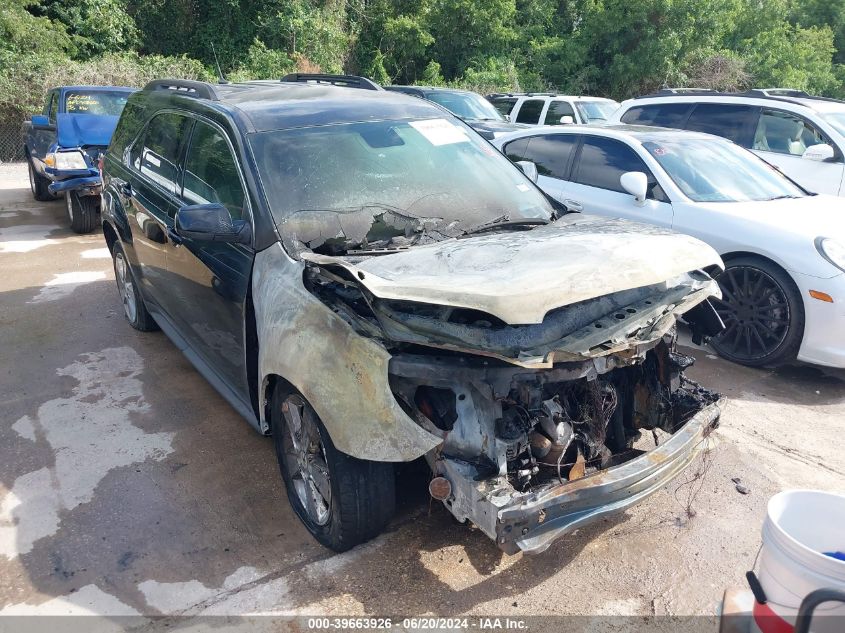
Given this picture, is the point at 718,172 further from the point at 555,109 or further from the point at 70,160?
the point at 70,160

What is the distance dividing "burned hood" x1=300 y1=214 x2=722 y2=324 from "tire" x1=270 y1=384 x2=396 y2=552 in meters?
0.71

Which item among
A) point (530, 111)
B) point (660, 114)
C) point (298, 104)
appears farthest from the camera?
point (530, 111)

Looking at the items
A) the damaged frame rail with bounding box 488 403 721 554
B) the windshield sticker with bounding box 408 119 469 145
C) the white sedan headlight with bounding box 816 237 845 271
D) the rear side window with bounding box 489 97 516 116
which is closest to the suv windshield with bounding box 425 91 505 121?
the rear side window with bounding box 489 97 516 116

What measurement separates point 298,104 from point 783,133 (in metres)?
7.15

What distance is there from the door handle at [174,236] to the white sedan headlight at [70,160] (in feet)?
18.8

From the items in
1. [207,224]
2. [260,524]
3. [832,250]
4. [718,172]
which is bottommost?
[260,524]

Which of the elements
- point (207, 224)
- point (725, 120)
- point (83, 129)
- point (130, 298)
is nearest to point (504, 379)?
point (207, 224)

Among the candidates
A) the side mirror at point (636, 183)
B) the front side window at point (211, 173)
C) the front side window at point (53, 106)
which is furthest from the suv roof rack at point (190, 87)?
→ the front side window at point (53, 106)

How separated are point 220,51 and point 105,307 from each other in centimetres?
1785

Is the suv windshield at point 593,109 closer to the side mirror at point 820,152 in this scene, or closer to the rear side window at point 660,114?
the rear side window at point 660,114

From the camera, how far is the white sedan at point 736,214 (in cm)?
482

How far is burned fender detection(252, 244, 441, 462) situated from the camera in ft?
8.30

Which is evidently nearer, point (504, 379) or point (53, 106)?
point (504, 379)

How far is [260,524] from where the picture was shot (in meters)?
3.30
